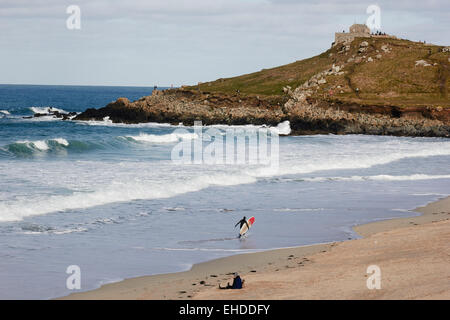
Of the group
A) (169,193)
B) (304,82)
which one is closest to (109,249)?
(169,193)

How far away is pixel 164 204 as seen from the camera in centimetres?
2384

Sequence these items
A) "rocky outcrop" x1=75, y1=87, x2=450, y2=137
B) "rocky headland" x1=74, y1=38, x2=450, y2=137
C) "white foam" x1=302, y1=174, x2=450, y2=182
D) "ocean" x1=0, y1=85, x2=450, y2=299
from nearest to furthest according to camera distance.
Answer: "ocean" x1=0, y1=85, x2=450, y2=299, "white foam" x1=302, y1=174, x2=450, y2=182, "rocky outcrop" x1=75, y1=87, x2=450, y2=137, "rocky headland" x1=74, y1=38, x2=450, y2=137

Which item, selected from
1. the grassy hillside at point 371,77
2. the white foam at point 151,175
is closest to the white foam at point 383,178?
the white foam at point 151,175

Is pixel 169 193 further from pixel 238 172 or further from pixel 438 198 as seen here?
pixel 438 198

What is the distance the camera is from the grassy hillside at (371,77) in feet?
278

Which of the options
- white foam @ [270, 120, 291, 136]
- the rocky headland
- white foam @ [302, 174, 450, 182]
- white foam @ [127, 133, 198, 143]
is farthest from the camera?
the rocky headland

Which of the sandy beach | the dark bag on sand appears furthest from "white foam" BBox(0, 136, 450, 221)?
the dark bag on sand

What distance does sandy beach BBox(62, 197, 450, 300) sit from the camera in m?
11.9

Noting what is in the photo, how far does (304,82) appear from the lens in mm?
94688

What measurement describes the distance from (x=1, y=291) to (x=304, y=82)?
84.9m

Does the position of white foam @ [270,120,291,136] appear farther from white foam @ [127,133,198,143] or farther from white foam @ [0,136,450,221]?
white foam @ [0,136,450,221]

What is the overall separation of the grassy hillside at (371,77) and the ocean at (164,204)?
1567 inches

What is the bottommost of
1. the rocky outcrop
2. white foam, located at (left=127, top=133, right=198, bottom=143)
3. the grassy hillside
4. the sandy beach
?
the sandy beach

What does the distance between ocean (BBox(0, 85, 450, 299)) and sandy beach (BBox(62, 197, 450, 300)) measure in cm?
85
